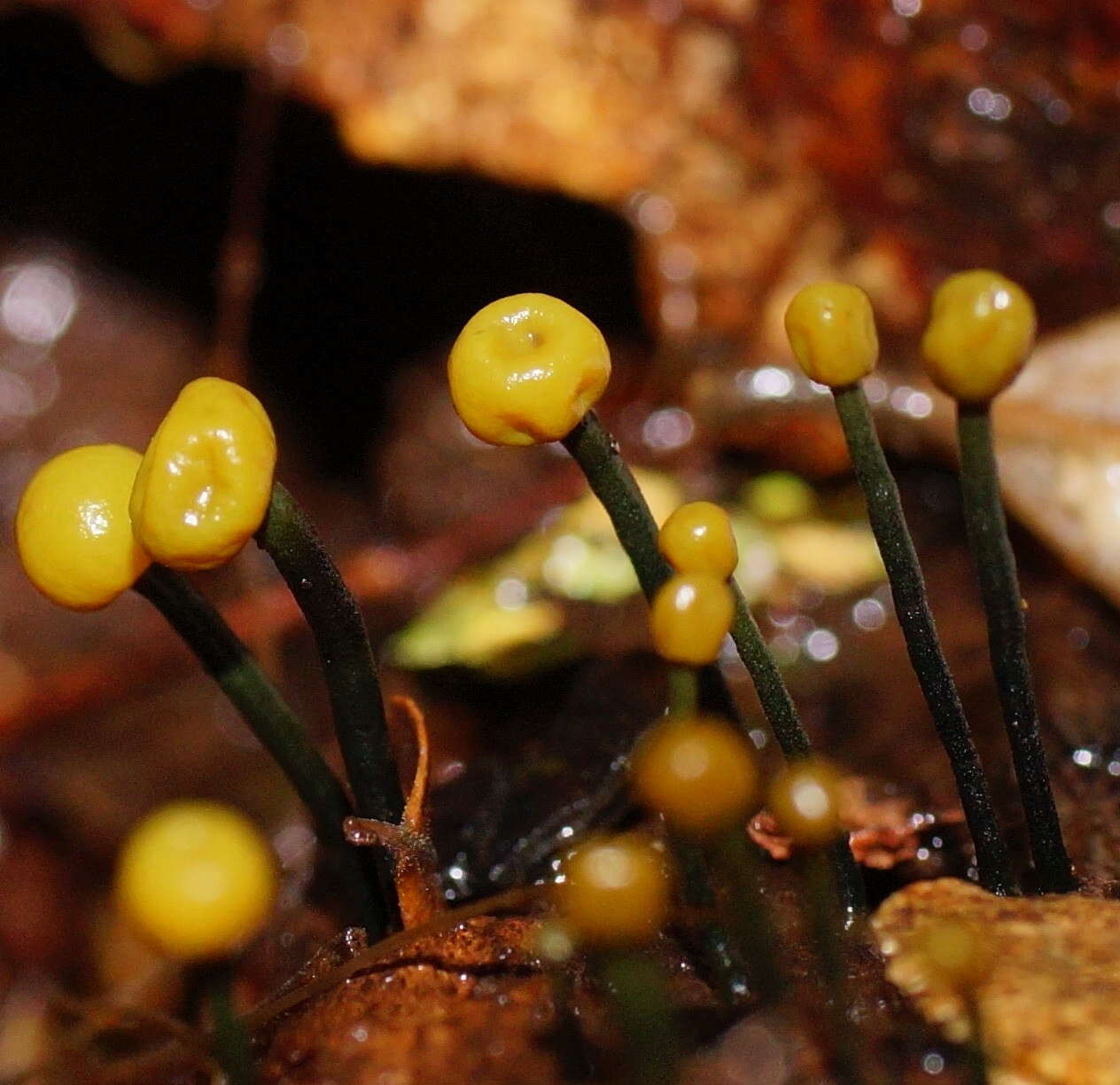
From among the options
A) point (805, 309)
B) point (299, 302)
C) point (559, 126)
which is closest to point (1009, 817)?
point (805, 309)

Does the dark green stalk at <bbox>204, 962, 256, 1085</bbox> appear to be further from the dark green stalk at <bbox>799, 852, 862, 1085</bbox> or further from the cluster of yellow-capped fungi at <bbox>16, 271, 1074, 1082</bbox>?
the dark green stalk at <bbox>799, 852, 862, 1085</bbox>

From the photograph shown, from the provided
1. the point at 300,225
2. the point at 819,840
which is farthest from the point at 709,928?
the point at 300,225

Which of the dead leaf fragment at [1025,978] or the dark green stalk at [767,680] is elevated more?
the dark green stalk at [767,680]

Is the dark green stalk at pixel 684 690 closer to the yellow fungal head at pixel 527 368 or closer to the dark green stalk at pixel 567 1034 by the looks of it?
the yellow fungal head at pixel 527 368

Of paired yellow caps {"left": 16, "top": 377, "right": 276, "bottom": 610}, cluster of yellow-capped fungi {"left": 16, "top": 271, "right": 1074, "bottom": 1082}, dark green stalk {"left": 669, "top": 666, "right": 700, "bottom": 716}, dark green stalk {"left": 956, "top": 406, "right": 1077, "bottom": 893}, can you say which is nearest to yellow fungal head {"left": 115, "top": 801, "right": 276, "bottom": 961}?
cluster of yellow-capped fungi {"left": 16, "top": 271, "right": 1074, "bottom": 1082}

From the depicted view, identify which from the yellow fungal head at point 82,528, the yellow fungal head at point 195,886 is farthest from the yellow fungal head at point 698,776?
the yellow fungal head at point 82,528

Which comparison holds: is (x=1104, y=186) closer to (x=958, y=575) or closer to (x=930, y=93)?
(x=930, y=93)
